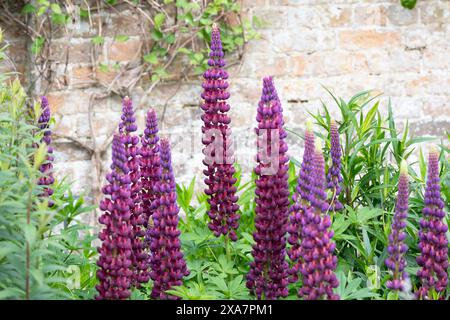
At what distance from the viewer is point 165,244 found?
1511 mm

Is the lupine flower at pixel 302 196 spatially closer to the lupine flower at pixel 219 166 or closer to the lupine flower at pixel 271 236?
the lupine flower at pixel 271 236

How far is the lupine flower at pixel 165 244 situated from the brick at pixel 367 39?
3.58 m

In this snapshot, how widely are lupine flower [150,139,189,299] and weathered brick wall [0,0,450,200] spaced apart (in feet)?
10.7

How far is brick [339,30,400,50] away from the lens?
4.89 m

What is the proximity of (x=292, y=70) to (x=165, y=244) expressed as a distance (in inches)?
138

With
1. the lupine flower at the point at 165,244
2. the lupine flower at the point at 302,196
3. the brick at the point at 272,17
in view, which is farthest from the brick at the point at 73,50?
the lupine flower at the point at 302,196

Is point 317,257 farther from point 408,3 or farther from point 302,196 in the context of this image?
point 408,3

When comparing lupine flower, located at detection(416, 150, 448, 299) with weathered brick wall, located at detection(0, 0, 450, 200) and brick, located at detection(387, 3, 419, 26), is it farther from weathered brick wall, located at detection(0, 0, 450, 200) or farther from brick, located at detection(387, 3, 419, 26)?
brick, located at detection(387, 3, 419, 26)

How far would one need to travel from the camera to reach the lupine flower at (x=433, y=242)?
1.45 meters

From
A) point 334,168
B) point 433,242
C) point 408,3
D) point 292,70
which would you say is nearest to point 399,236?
point 433,242
